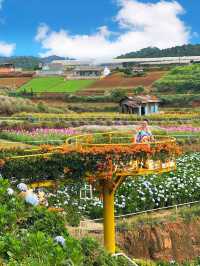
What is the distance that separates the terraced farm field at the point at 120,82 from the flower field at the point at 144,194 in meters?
48.2

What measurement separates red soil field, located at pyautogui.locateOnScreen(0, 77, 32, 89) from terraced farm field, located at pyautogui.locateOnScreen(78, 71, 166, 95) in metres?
9.28

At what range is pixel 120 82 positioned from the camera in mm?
77438

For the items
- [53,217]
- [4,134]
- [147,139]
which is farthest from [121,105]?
[53,217]

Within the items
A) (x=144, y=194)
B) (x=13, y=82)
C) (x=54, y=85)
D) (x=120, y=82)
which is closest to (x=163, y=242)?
(x=144, y=194)

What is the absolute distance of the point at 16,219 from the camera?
9.09m

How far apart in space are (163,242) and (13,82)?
68.2m

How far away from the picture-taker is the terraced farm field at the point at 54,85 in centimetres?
7431

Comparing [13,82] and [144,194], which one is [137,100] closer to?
[144,194]

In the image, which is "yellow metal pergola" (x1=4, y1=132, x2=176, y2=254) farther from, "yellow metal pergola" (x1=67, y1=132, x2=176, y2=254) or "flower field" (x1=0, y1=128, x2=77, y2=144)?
"flower field" (x1=0, y1=128, x2=77, y2=144)

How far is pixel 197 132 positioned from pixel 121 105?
2057cm

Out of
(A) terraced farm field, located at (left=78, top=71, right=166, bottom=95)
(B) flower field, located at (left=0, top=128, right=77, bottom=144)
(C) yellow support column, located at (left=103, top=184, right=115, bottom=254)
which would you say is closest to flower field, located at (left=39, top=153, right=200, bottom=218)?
A: (C) yellow support column, located at (left=103, top=184, right=115, bottom=254)

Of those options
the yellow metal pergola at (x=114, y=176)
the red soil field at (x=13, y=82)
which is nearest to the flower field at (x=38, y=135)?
the yellow metal pergola at (x=114, y=176)

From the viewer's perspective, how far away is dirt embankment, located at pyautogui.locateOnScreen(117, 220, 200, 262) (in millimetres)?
16484

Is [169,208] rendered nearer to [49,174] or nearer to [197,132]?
[49,174]
